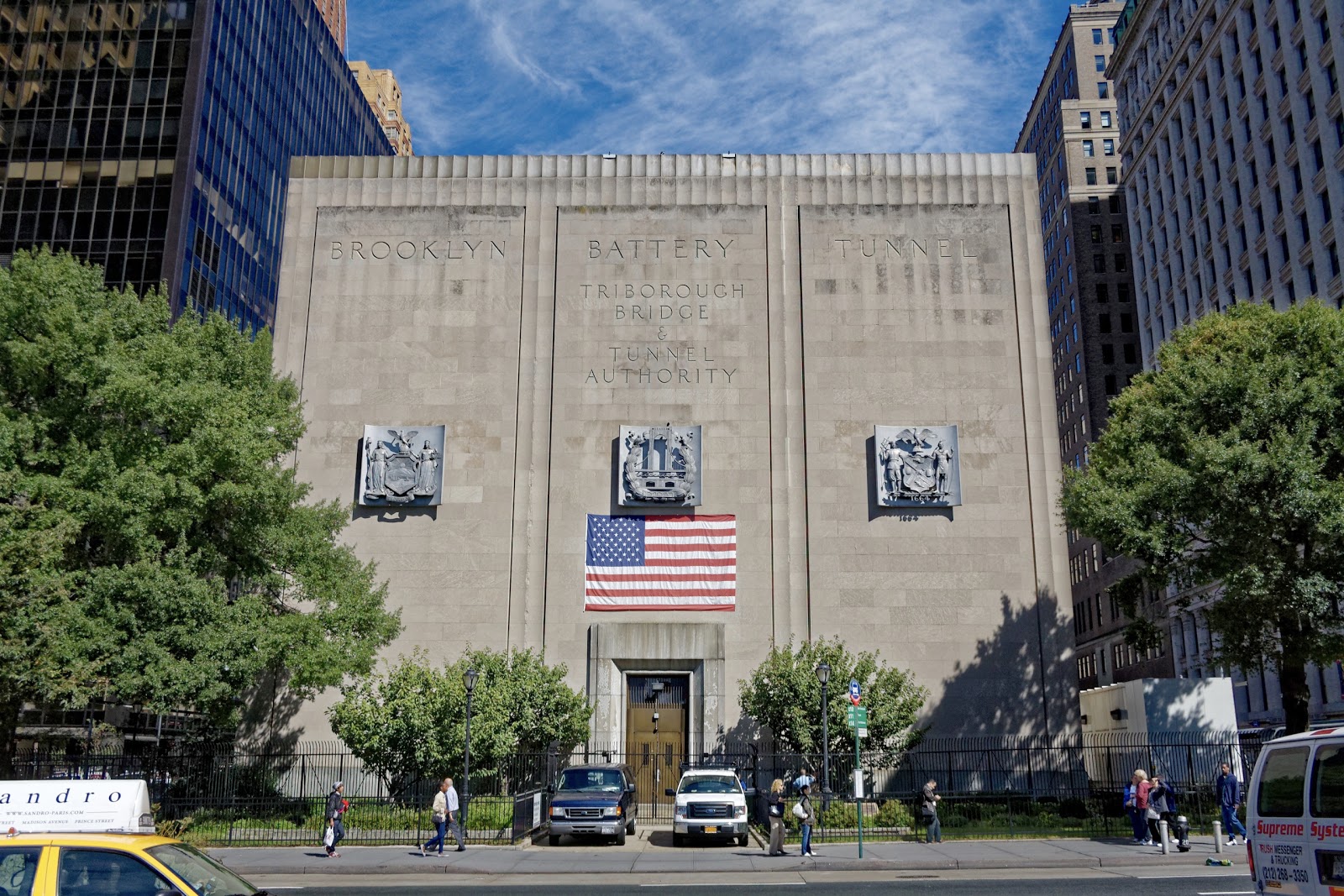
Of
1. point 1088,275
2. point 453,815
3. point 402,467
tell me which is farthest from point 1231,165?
point 453,815

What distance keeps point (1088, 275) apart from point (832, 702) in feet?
263

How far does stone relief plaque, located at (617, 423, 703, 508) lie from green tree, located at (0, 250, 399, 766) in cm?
1077

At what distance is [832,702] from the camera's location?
3206cm

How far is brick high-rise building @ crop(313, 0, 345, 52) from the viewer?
4472 inches

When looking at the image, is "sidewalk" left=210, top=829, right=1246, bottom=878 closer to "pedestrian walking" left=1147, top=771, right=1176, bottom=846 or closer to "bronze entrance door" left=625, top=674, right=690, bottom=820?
"pedestrian walking" left=1147, top=771, right=1176, bottom=846

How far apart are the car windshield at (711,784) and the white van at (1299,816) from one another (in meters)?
16.1

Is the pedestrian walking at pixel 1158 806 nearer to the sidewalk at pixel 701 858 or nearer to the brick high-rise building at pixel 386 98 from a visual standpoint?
the sidewalk at pixel 701 858

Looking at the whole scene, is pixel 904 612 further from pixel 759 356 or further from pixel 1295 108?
pixel 1295 108

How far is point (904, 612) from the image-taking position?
37812 millimetres

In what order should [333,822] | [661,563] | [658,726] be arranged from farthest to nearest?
1. [661,563]
2. [658,726]
3. [333,822]

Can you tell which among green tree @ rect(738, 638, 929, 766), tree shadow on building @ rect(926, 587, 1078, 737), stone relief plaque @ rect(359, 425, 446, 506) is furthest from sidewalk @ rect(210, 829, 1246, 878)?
stone relief plaque @ rect(359, 425, 446, 506)

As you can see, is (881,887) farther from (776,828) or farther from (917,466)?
(917,466)

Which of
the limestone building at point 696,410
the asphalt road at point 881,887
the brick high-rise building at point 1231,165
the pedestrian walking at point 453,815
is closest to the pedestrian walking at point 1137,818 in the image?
the asphalt road at point 881,887

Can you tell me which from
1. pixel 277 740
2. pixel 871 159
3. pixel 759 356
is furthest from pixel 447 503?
pixel 871 159
